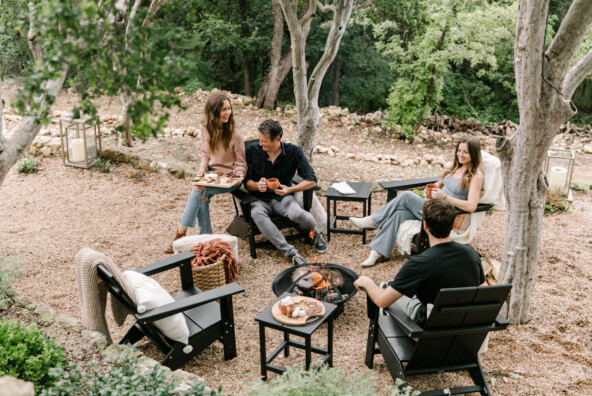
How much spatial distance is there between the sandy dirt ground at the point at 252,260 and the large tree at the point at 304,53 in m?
0.79

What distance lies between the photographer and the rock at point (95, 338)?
3135 millimetres

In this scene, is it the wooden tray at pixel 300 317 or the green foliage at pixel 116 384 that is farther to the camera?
the wooden tray at pixel 300 317

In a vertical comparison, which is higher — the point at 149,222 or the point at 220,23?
the point at 220,23

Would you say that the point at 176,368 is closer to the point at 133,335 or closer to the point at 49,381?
the point at 133,335

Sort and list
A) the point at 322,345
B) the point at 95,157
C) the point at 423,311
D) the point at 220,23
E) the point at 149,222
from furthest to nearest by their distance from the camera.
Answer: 1. the point at 220,23
2. the point at 95,157
3. the point at 149,222
4. the point at 322,345
5. the point at 423,311

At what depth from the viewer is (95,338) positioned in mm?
3168

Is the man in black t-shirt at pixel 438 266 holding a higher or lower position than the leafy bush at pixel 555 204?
higher

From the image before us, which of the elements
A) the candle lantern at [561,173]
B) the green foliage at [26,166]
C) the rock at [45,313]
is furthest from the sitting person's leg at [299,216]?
the green foliage at [26,166]

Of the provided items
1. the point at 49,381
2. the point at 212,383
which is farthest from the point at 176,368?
the point at 49,381

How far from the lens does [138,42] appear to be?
2.07 metres

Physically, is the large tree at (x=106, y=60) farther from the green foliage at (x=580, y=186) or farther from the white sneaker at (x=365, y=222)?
the green foliage at (x=580, y=186)

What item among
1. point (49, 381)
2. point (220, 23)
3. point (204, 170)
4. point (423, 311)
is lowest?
point (49, 381)

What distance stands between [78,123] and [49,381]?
4817mm

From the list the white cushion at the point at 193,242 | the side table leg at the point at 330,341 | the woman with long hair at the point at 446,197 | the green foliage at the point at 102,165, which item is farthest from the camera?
the green foliage at the point at 102,165
